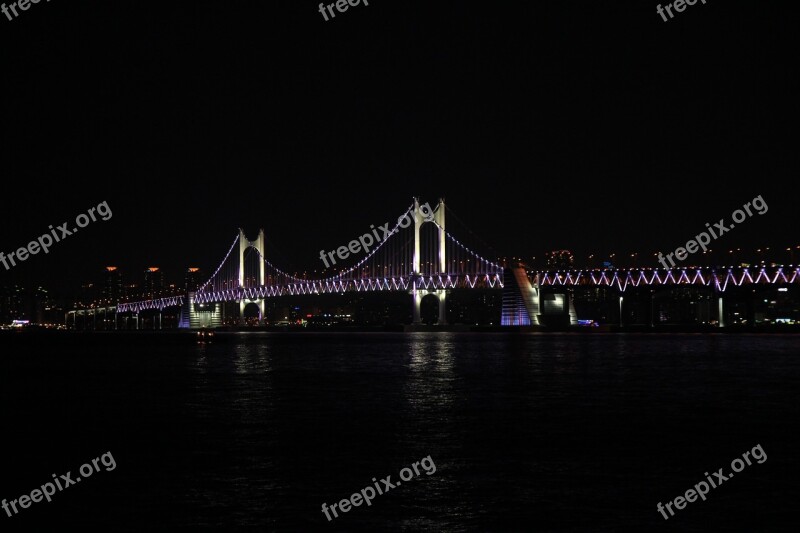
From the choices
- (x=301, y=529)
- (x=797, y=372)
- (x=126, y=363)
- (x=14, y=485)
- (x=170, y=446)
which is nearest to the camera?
(x=301, y=529)

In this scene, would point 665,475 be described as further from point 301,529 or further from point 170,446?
point 170,446

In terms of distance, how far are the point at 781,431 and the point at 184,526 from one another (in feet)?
39.6

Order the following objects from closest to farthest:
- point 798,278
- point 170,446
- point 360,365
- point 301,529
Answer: point 301,529 < point 170,446 < point 360,365 < point 798,278

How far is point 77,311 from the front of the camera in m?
190

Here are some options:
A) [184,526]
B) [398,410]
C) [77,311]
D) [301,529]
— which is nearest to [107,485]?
[184,526]

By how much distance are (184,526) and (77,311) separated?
185505 mm

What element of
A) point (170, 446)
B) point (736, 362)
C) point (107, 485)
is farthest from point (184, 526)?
point (736, 362)

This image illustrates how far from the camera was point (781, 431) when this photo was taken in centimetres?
1978

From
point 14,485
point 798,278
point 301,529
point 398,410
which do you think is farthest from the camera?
point 798,278

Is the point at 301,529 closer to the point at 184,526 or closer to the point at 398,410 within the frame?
the point at 184,526

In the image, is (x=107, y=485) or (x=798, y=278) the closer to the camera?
(x=107, y=485)

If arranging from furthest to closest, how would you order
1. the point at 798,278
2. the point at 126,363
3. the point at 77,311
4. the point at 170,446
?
the point at 77,311 → the point at 798,278 → the point at 126,363 → the point at 170,446

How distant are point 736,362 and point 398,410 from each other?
2608 cm

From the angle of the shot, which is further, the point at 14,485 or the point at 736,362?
the point at 736,362
